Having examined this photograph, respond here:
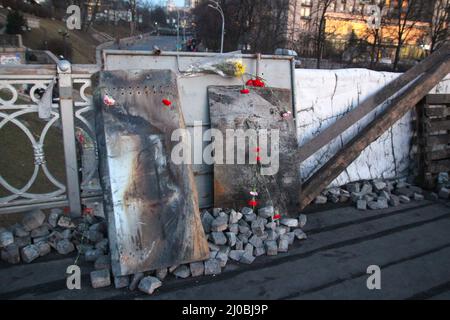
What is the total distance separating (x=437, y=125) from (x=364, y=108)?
5.40 feet

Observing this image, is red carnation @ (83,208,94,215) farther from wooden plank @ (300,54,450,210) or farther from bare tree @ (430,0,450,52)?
bare tree @ (430,0,450,52)

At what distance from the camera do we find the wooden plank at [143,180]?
2939 millimetres

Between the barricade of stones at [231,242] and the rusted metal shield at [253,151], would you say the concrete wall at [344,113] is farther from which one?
the barricade of stones at [231,242]

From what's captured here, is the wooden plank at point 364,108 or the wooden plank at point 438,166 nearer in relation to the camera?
the wooden plank at point 364,108

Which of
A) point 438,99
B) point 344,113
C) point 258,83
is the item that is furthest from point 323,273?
point 438,99

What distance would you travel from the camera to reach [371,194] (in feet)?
16.9

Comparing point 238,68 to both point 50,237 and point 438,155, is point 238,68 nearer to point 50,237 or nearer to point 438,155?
point 50,237

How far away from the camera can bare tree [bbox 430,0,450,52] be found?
30.0m

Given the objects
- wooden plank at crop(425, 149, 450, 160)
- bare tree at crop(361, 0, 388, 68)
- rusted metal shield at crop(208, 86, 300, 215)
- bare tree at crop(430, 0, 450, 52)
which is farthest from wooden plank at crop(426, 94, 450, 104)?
bare tree at crop(430, 0, 450, 52)

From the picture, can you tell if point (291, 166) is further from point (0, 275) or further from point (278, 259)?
point (0, 275)

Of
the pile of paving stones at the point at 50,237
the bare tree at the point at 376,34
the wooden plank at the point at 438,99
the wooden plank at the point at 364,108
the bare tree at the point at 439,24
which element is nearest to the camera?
the pile of paving stones at the point at 50,237

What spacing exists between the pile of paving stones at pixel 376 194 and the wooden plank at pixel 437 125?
3.16ft

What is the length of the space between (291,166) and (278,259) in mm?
1227

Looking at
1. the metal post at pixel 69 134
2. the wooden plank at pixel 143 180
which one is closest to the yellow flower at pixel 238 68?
the wooden plank at pixel 143 180
